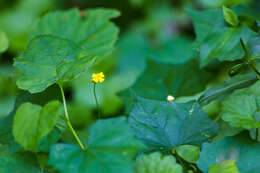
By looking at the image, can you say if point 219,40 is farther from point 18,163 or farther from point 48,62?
point 18,163

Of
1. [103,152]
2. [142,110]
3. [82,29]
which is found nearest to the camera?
[103,152]

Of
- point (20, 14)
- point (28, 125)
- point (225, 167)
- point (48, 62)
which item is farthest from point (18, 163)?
point (20, 14)

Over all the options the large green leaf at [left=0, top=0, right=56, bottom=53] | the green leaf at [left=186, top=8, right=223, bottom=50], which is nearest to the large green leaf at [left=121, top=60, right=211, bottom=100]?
the green leaf at [left=186, top=8, right=223, bottom=50]

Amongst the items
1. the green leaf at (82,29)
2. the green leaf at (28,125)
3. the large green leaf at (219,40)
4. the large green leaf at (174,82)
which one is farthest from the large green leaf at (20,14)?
the green leaf at (28,125)

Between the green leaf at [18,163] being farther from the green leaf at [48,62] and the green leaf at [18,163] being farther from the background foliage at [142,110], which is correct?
the green leaf at [48,62]

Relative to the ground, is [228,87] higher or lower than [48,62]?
lower

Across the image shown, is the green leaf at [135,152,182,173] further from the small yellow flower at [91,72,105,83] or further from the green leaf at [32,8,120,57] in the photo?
the green leaf at [32,8,120,57]

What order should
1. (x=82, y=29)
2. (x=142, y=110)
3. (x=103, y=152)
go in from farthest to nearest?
(x=82, y=29)
(x=142, y=110)
(x=103, y=152)
